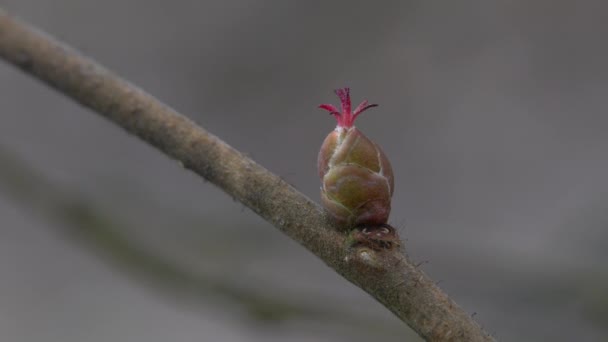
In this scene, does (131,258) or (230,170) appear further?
(131,258)

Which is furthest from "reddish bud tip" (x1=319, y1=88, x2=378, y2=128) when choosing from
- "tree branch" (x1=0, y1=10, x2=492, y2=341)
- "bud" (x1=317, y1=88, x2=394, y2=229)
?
"tree branch" (x1=0, y1=10, x2=492, y2=341)

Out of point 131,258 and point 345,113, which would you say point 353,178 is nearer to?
point 345,113

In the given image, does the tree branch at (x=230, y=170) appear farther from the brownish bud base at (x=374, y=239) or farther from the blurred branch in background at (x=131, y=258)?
the blurred branch in background at (x=131, y=258)

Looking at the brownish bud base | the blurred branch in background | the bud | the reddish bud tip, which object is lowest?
the brownish bud base

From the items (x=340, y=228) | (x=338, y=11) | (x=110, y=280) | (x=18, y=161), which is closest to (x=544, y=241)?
(x=338, y=11)

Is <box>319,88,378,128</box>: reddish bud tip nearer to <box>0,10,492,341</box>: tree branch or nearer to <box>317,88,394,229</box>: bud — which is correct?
<box>317,88,394,229</box>: bud

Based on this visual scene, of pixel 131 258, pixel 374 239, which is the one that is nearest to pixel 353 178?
pixel 374 239
